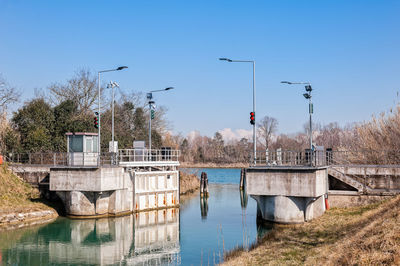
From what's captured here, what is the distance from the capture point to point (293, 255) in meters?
16.5

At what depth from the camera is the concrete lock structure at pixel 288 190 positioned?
25609mm

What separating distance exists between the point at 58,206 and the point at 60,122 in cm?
1698

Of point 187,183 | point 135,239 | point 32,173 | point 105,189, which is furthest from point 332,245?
point 187,183

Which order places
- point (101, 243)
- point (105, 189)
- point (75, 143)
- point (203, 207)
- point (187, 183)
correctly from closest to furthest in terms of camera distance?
point (101, 243), point (105, 189), point (75, 143), point (203, 207), point (187, 183)

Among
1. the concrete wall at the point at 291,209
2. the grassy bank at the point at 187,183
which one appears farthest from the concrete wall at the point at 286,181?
the grassy bank at the point at 187,183

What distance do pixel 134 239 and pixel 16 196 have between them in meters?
11.7

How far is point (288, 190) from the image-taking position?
26000mm

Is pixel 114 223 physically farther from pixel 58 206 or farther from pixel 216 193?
pixel 216 193

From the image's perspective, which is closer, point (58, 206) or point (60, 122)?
point (58, 206)

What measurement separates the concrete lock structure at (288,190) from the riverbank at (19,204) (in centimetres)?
1575

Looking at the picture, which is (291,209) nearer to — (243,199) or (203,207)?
(203,207)

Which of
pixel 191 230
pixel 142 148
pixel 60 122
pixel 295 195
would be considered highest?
pixel 60 122

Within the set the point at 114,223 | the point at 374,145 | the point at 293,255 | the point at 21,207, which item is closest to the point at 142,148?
the point at 114,223

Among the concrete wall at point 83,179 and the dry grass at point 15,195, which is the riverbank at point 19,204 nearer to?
the dry grass at point 15,195
